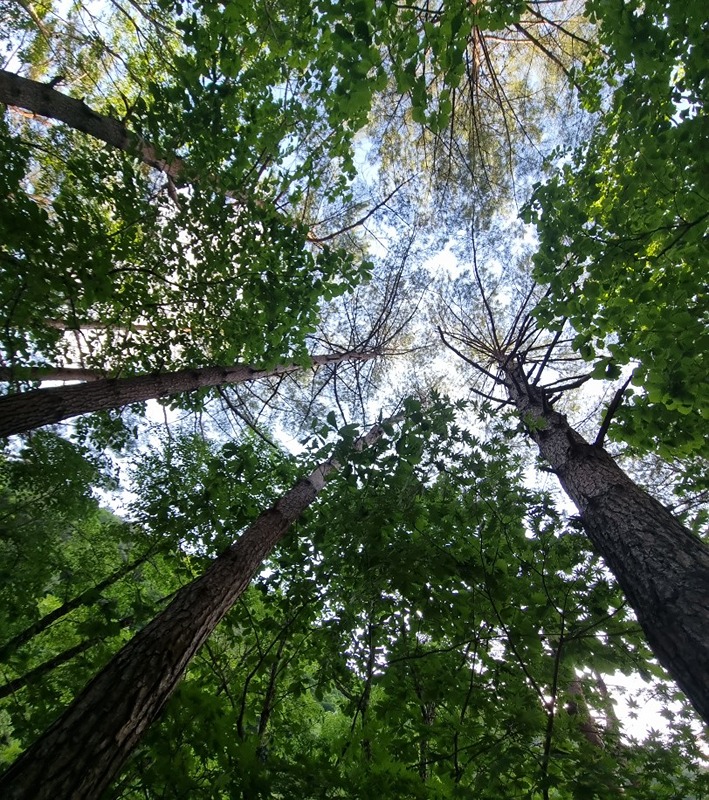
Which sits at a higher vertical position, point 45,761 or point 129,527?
point 129,527

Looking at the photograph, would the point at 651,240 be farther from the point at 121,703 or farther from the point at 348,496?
the point at 121,703

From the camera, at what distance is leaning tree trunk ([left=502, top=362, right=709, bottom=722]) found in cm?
215

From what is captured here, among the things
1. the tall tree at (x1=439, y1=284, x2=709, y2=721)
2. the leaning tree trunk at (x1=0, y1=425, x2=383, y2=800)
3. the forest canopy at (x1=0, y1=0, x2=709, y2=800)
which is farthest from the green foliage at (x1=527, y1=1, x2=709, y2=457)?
the leaning tree trunk at (x1=0, y1=425, x2=383, y2=800)

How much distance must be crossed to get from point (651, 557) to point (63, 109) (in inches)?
260

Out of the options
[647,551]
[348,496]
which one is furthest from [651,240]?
[348,496]

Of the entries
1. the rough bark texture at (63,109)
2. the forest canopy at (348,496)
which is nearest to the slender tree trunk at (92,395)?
the forest canopy at (348,496)

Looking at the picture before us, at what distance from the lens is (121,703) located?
81.6 inches

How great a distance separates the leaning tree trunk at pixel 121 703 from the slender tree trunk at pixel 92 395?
230 centimetres

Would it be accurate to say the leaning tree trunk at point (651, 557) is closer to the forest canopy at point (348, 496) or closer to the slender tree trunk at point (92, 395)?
the forest canopy at point (348, 496)

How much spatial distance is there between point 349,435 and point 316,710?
4938 mm

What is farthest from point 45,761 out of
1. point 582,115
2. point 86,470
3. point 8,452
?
point 582,115

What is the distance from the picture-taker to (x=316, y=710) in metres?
5.59

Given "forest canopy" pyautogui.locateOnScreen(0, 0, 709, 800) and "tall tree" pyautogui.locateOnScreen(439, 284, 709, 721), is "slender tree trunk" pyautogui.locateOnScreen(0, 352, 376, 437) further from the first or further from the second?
"tall tree" pyautogui.locateOnScreen(439, 284, 709, 721)

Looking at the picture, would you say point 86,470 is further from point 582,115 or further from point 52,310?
point 582,115
